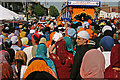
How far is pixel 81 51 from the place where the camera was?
2455 mm

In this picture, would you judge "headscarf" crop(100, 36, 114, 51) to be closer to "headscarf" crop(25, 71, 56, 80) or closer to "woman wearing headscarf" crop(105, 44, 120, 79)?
"woman wearing headscarf" crop(105, 44, 120, 79)

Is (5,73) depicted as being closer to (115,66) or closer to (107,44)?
(115,66)

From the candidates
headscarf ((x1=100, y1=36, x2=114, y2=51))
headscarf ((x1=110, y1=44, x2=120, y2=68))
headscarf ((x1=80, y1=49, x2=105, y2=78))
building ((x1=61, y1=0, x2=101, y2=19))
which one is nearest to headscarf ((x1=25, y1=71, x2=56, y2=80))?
headscarf ((x1=80, y1=49, x2=105, y2=78))

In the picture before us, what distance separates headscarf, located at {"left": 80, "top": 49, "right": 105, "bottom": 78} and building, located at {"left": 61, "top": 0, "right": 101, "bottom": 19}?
15.6 meters

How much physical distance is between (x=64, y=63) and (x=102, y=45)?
102 centimetres

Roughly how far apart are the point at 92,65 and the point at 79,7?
55.0 feet

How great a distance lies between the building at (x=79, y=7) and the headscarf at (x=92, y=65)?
1563 cm

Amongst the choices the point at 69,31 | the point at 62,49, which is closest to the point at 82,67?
the point at 62,49

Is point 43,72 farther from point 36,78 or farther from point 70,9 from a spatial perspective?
point 70,9

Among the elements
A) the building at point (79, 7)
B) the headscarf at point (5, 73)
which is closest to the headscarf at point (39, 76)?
the headscarf at point (5, 73)

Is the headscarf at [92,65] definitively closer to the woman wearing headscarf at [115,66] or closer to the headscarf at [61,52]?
the woman wearing headscarf at [115,66]

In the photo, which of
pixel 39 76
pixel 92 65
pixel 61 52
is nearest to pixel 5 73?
pixel 39 76

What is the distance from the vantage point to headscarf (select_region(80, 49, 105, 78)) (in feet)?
7.58

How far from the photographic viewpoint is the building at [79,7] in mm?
17928
